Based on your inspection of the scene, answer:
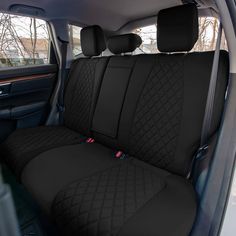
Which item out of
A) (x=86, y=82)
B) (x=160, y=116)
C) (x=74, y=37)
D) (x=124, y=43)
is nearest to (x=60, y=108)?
(x=86, y=82)

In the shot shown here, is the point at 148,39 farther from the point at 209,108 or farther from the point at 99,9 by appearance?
the point at 209,108

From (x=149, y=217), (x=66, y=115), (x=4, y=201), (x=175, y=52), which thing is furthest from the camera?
(x=66, y=115)

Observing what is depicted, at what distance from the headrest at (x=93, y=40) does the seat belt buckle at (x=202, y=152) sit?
43.9 inches

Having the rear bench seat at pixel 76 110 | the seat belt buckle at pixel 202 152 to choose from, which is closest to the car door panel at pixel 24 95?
the rear bench seat at pixel 76 110

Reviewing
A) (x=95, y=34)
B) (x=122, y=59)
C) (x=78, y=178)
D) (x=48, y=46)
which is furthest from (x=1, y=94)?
(x=78, y=178)

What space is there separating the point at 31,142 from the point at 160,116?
884mm

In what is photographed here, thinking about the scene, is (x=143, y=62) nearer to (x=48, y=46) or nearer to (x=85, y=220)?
(x=85, y=220)

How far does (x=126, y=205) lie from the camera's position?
3.06ft

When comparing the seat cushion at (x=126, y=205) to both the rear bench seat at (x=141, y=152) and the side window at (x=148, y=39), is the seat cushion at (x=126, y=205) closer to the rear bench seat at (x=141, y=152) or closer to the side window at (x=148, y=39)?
the rear bench seat at (x=141, y=152)

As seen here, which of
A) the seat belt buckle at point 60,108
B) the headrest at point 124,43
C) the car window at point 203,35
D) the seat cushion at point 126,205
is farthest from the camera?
the seat belt buckle at point 60,108

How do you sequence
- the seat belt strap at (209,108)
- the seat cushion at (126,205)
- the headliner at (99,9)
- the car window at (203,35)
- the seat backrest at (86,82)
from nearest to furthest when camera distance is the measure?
1. the seat cushion at (126,205)
2. the seat belt strap at (209,108)
3. the car window at (203,35)
4. the seat backrest at (86,82)
5. the headliner at (99,9)

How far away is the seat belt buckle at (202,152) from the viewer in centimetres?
109

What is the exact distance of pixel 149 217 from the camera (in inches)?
34.7

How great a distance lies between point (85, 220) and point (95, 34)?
1.35 meters
